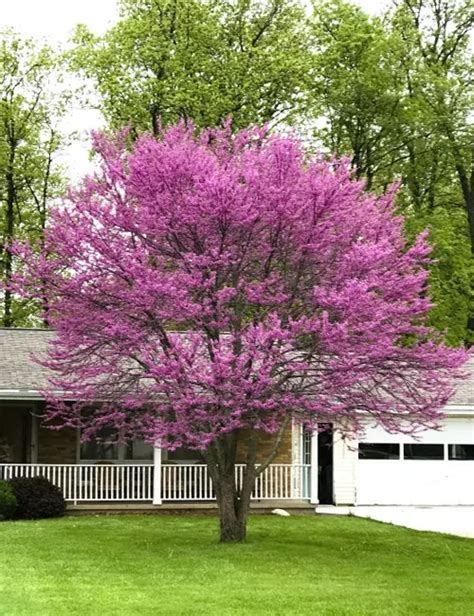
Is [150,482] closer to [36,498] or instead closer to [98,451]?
[98,451]

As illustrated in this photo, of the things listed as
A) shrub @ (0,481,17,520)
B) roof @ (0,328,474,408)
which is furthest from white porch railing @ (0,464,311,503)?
shrub @ (0,481,17,520)

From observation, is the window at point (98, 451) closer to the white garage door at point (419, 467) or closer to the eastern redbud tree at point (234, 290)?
the white garage door at point (419, 467)

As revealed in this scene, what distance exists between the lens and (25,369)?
22406mm

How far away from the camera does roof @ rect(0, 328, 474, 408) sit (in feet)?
68.7

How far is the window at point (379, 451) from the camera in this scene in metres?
24.3

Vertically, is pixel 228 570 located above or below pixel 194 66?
below

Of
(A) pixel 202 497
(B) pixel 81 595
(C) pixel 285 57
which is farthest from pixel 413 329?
(C) pixel 285 57

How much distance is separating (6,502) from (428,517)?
29.5ft

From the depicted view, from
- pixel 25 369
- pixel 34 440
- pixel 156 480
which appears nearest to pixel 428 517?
pixel 156 480

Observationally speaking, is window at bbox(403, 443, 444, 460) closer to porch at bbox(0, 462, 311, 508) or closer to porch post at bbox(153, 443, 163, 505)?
porch at bbox(0, 462, 311, 508)

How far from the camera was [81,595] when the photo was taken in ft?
35.9

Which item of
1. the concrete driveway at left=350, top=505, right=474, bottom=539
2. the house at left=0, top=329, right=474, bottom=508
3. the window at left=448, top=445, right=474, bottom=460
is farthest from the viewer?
the window at left=448, top=445, right=474, bottom=460

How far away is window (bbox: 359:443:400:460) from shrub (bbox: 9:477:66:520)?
7.53 metres

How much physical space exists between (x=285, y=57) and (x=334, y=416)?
73.8ft
